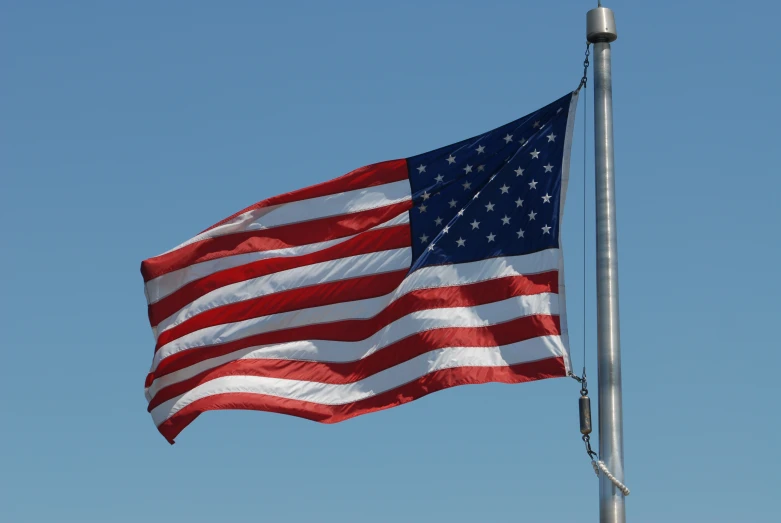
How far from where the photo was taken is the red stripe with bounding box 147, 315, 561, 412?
18875 millimetres

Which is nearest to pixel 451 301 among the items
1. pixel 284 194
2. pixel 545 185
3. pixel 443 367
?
pixel 443 367

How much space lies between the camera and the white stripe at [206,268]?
21.4 m

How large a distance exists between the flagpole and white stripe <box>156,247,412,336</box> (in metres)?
4.58

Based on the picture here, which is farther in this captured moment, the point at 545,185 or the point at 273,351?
the point at 273,351

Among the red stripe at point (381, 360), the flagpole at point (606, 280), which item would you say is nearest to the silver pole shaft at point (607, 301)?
the flagpole at point (606, 280)

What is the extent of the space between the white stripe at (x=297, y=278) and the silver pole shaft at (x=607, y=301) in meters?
4.58

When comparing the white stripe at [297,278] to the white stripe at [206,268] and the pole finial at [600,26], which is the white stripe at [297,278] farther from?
the pole finial at [600,26]

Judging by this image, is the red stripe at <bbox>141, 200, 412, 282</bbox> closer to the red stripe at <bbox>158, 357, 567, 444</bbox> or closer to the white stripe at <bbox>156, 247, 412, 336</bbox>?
the white stripe at <bbox>156, 247, 412, 336</bbox>

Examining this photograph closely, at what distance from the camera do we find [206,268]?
21.9 metres

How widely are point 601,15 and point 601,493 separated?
6451 millimetres

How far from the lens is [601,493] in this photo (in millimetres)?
15664

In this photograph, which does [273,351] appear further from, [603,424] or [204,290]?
[603,424]

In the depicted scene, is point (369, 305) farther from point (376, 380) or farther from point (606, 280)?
point (606, 280)

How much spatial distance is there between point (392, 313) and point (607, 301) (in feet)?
15.9
